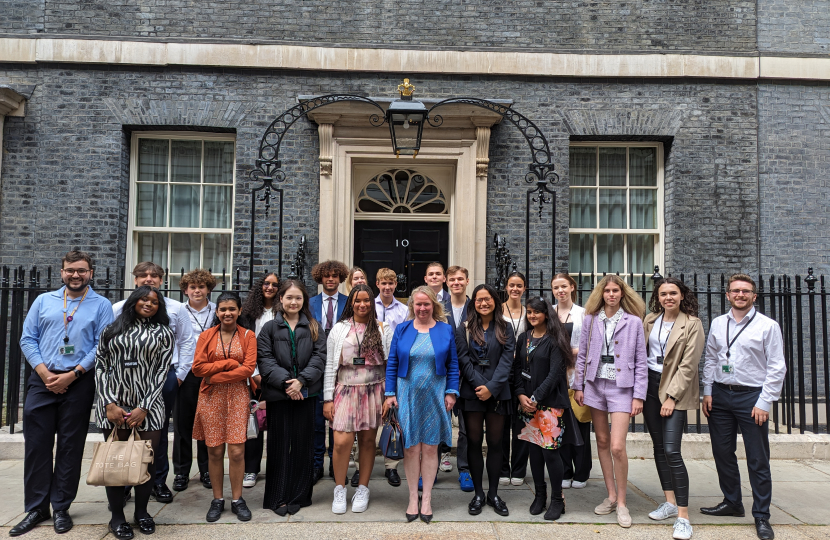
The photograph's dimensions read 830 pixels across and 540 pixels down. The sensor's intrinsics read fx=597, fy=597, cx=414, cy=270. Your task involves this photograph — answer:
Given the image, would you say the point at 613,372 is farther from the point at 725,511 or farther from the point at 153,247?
the point at 153,247

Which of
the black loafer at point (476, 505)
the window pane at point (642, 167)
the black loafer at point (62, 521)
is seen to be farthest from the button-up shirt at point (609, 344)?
the window pane at point (642, 167)

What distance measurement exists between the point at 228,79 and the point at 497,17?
3812mm

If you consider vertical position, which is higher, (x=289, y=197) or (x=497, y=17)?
(x=497, y=17)

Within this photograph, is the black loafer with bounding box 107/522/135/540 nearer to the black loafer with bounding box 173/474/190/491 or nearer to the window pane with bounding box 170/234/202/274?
the black loafer with bounding box 173/474/190/491

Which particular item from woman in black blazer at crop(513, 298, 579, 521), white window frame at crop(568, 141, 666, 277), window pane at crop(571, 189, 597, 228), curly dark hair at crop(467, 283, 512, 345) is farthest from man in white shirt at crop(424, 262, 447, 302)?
window pane at crop(571, 189, 597, 228)

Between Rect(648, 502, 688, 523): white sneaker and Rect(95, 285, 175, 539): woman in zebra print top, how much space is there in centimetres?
367

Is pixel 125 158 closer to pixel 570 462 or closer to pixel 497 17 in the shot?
pixel 497 17

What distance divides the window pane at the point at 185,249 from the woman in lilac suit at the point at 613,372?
579 cm

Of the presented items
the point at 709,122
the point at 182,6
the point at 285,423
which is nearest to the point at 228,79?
the point at 182,6

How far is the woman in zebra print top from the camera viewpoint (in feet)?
13.5

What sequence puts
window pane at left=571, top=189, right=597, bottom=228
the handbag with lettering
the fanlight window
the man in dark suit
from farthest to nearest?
window pane at left=571, top=189, right=597, bottom=228 → the fanlight window → the man in dark suit → the handbag with lettering

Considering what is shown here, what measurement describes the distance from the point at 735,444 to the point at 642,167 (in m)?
5.09

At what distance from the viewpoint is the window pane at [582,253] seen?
28.2 ft

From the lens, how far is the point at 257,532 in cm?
418
